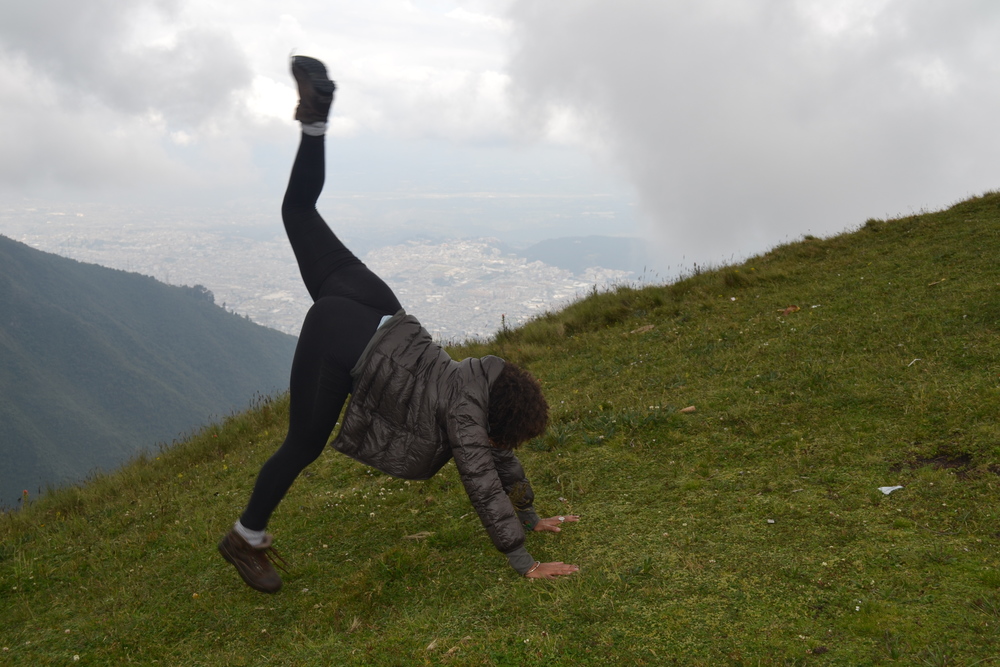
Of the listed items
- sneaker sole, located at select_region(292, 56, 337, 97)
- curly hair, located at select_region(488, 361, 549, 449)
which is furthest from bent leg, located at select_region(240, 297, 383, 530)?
sneaker sole, located at select_region(292, 56, 337, 97)

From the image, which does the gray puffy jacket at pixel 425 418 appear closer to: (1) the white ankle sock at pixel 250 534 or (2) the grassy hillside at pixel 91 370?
(1) the white ankle sock at pixel 250 534

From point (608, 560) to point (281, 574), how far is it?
8.15ft

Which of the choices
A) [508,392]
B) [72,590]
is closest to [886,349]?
[508,392]

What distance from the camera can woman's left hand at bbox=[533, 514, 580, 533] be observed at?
4.74m

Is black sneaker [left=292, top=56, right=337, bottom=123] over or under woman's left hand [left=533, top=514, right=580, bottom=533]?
over

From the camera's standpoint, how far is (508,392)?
13.3ft

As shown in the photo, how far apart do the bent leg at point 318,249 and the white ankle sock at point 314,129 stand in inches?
2.0

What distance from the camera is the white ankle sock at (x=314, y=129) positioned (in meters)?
3.91

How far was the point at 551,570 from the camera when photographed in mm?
4035

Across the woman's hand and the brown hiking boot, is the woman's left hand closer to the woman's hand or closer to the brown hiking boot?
the woman's hand

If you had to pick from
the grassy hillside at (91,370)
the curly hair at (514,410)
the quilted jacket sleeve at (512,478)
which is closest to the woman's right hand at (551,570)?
the quilted jacket sleeve at (512,478)

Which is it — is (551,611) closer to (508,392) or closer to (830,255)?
(508,392)

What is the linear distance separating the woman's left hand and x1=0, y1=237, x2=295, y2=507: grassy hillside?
374 feet

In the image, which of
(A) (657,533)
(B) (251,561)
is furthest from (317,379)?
(A) (657,533)
